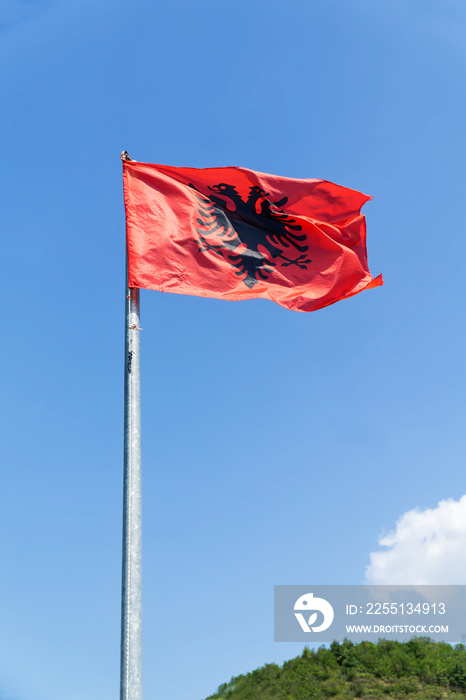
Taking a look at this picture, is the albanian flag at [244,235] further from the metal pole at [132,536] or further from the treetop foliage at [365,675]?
the treetop foliage at [365,675]

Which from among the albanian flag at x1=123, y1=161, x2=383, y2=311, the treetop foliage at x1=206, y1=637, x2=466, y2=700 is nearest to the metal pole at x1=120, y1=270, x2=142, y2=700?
the albanian flag at x1=123, y1=161, x2=383, y2=311

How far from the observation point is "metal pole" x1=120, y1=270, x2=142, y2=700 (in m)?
8.00

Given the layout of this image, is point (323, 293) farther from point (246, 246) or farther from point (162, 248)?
point (162, 248)

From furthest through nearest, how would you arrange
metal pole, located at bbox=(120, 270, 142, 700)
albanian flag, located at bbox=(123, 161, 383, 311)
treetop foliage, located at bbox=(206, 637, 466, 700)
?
treetop foliage, located at bbox=(206, 637, 466, 700) → albanian flag, located at bbox=(123, 161, 383, 311) → metal pole, located at bbox=(120, 270, 142, 700)

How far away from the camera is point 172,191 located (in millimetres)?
12508

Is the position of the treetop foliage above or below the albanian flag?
below

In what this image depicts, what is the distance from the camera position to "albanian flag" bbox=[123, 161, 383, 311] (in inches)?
464

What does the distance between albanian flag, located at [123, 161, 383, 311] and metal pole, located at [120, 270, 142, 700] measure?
1728 millimetres

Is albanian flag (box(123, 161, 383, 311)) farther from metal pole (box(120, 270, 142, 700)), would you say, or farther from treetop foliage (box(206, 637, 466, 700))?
treetop foliage (box(206, 637, 466, 700))

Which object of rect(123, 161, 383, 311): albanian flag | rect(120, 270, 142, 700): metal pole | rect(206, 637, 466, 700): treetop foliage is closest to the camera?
rect(120, 270, 142, 700): metal pole

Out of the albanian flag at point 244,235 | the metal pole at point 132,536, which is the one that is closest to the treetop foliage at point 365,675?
the albanian flag at point 244,235

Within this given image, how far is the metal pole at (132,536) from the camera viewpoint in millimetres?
7996

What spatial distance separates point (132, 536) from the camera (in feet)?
28.2

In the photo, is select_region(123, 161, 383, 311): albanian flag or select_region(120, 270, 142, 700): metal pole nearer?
select_region(120, 270, 142, 700): metal pole
